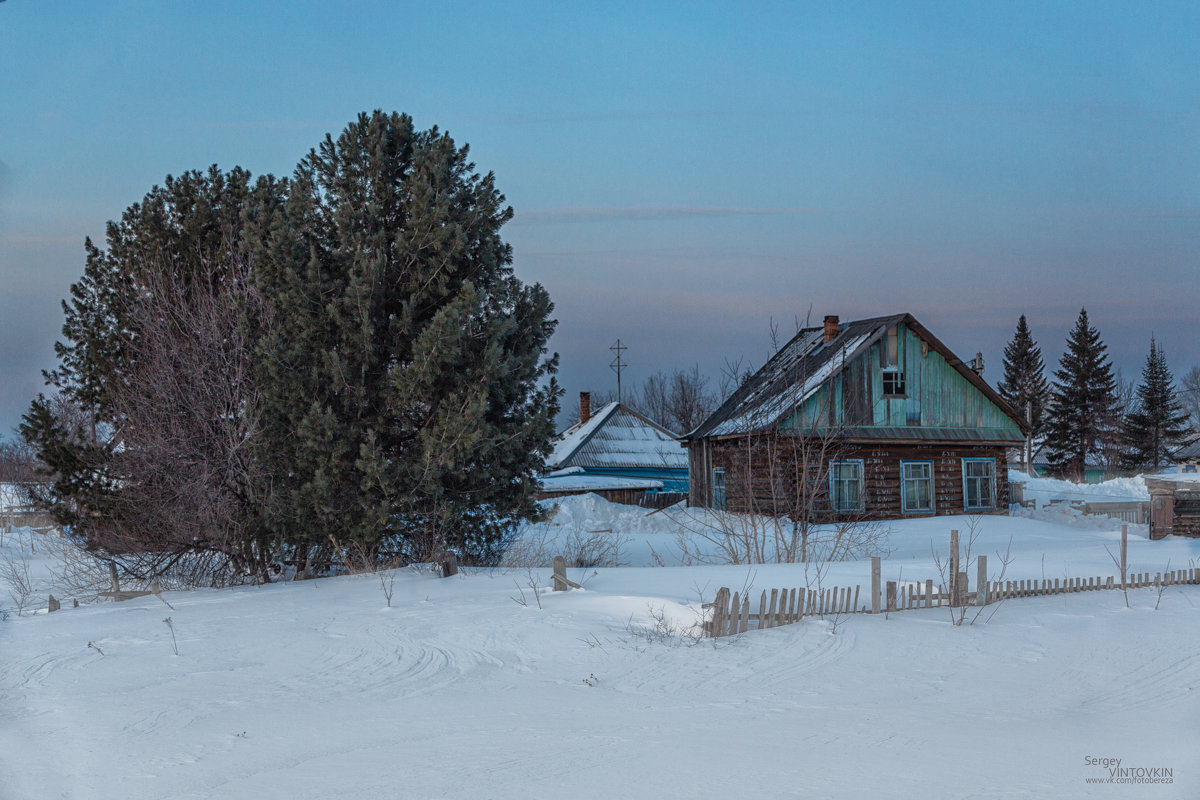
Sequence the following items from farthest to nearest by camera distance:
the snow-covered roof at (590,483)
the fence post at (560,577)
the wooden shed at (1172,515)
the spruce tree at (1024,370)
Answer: the spruce tree at (1024,370)
the snow-covered roof at (590,483)
the wooden shed at (1172,515)
the fence post at (560,577)

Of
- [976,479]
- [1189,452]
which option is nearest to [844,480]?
[976,479]

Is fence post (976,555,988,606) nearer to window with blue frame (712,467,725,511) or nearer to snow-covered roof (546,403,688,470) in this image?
window with blue frame (712,467,725,511)

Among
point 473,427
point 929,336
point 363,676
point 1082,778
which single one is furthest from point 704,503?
point 1082,778

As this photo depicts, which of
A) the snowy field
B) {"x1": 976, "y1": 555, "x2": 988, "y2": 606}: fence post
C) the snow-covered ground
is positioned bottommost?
the snow-covered ground

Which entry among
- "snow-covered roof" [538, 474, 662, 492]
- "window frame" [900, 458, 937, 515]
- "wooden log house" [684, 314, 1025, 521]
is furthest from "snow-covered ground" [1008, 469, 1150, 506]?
"snow-covered roof" [538, 474, 662, 492]

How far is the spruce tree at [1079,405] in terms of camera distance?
62.6 metres

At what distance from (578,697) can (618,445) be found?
110 feet

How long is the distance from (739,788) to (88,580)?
1545 centimetres

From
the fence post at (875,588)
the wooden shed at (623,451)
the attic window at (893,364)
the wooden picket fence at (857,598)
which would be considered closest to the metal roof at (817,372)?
the attic window at (893,364)

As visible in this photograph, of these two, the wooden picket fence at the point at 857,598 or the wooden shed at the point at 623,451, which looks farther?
the wooden shed at the point at 623,451

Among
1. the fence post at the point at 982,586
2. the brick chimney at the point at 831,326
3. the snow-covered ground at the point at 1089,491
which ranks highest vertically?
the brick chimney at the point at 831,326

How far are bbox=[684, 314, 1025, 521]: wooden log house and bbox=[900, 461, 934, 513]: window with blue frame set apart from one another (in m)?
0.03

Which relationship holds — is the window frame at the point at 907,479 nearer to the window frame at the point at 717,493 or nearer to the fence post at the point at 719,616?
the window frame at the point at 717,493

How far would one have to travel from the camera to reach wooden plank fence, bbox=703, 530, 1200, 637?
11430 millimetres
